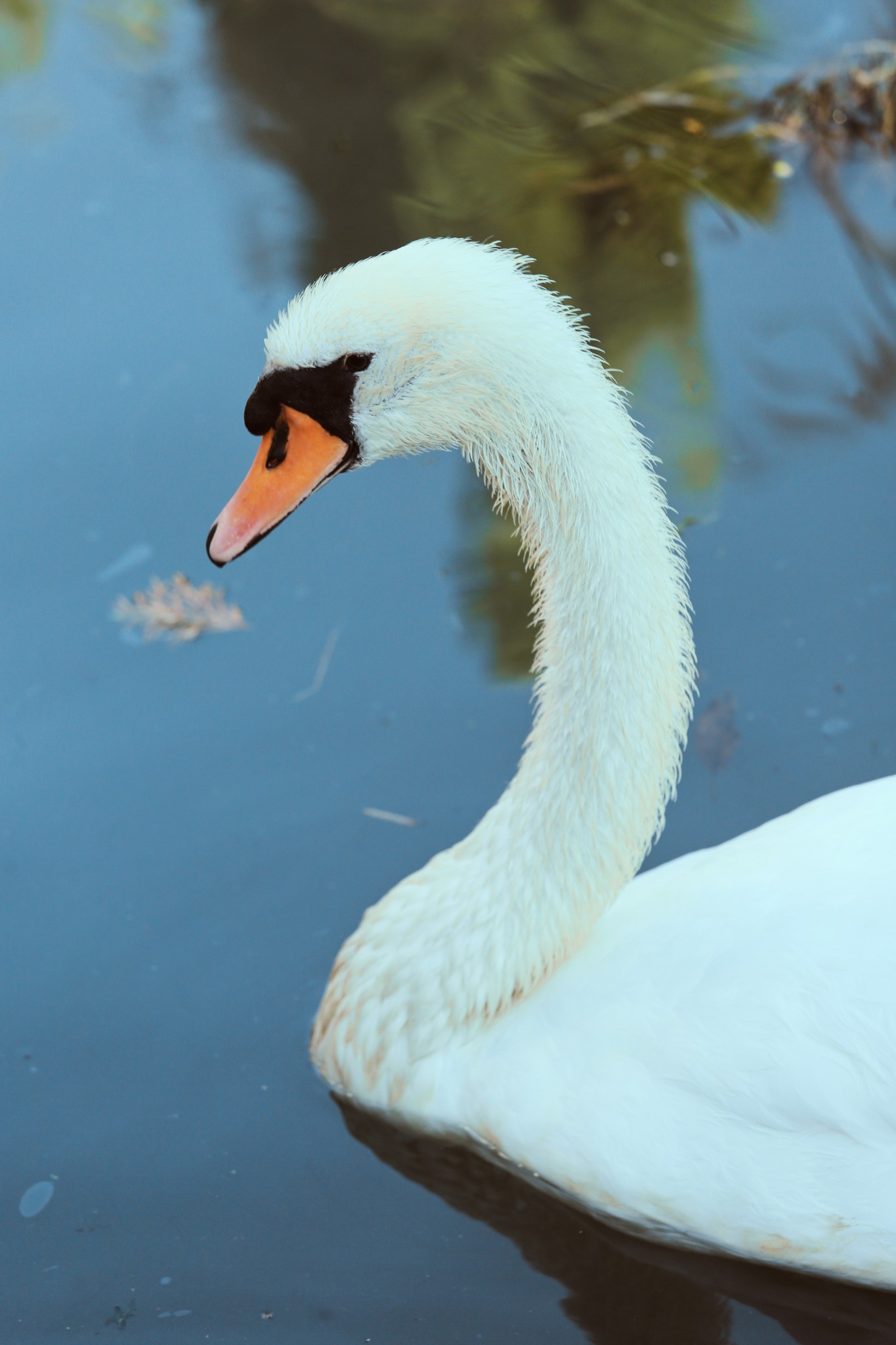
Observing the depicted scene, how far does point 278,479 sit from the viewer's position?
2682 mm

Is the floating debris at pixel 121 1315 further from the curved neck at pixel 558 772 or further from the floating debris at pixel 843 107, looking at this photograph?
the floating debris at pixel 843 107

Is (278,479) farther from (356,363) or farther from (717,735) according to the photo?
(717,735)

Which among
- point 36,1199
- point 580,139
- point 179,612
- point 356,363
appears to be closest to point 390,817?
point 179,612

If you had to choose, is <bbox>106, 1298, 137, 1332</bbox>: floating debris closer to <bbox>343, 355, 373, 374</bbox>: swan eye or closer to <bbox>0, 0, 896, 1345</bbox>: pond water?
<bbox>0, 0, 896, 1345</bbox>: pond water

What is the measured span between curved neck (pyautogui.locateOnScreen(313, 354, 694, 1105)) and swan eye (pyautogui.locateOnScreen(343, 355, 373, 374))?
9.9 inches

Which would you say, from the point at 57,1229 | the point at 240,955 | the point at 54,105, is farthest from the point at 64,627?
the point at 54,105

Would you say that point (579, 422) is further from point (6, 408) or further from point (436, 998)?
point (6, 408)

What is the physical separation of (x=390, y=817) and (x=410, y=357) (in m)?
1.66

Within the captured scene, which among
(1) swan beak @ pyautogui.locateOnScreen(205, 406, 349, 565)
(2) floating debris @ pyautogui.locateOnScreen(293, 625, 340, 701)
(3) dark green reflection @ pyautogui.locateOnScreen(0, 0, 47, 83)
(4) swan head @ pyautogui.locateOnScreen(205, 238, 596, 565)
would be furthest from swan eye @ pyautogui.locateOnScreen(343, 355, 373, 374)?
(3) dark green reflection @ pyautogui.locateOnScreen(0, 0, 47, 83)

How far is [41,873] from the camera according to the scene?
3.70m

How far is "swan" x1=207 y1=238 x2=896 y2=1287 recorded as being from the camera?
7.91 ft

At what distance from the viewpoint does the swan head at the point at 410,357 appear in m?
2.35

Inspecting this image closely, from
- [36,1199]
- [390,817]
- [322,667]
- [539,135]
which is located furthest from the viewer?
[539,135]

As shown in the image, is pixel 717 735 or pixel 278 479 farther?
pixel 717 735
